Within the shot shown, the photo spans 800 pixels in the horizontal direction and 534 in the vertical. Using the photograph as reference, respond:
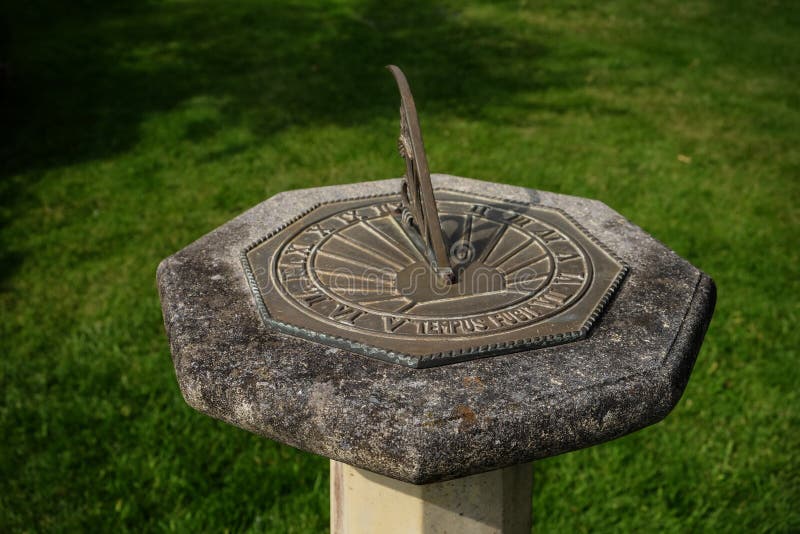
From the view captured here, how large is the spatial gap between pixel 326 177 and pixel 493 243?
3423 millimetres

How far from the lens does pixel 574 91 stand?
7320 mm

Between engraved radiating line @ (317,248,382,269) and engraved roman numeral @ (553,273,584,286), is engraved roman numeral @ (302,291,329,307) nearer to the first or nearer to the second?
engraved radiating line @ (317,248,382,269)

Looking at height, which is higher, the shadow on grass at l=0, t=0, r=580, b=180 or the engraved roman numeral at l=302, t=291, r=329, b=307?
the engraved roman numeral at l=302, t=291, r=329, b=307

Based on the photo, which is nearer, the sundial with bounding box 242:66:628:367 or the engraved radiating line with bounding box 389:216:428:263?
the sundial with bounding box 242:66:628:367

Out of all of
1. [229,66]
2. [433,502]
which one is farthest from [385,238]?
[229,66]

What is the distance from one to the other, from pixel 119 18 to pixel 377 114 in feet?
14.6

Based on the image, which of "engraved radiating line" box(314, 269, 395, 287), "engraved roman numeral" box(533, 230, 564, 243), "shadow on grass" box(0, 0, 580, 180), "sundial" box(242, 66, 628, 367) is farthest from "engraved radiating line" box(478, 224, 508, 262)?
"shadow on grass" box(0, 0, 580, 180)

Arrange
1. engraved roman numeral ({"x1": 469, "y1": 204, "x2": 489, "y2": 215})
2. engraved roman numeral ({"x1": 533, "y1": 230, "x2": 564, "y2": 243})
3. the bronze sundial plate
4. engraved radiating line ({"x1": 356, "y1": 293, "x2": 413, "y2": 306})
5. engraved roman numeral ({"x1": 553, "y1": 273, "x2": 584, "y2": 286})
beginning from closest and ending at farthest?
the bronze sundial plate
engraved radiating line ({"x1": 356, "y1": 293, "x2": 413, "y2": 306})
engraved roman numeral ({"x1": 553, "y1": 273, "x2": 584, "y2": 286})
engraved roman numeral ({"x1": 533, "y1": 230, "x2": 564, "y2": 243})
engraved roman numeral ({"x1": 469, "y1": 204, "x2": 489, "y2": 215})

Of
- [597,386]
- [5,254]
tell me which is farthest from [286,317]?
[5,254]

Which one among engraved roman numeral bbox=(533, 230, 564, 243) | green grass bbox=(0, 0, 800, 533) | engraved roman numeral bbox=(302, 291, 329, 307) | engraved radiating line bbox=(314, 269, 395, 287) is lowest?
green grass bbox=(0, 0, 800, 533)

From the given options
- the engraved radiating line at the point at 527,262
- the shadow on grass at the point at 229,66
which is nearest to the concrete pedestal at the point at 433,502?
the engraved radiating line at the point at 527,262

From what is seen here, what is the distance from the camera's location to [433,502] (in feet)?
6.73

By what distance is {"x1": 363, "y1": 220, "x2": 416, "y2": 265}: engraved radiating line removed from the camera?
230cm

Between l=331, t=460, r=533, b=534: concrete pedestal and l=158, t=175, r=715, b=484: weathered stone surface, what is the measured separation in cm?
45
